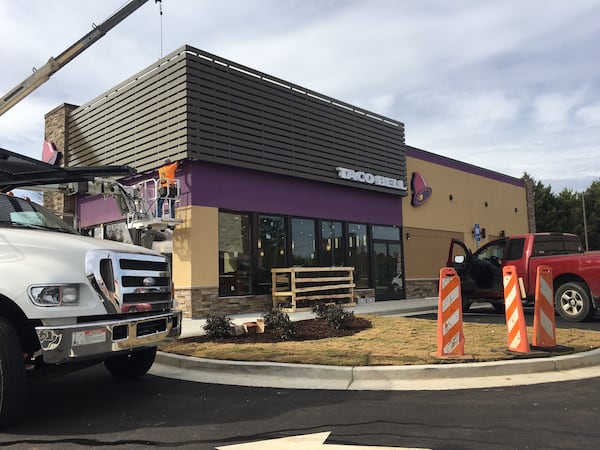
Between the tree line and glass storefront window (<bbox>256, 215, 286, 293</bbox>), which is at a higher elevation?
the tree line

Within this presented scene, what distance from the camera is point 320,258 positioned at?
1664cm

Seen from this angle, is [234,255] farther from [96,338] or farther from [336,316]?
[96,338]

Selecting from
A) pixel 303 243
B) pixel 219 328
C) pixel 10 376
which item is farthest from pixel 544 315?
pixel 303 243

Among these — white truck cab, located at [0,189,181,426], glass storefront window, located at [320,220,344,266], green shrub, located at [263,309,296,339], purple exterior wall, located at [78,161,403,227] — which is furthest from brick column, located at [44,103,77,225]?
white truck cab, located at [0,189,181,426]

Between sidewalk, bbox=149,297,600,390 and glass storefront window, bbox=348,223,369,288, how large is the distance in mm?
11162

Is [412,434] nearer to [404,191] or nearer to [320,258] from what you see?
[320,258]

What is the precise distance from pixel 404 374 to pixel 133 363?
3.49 metres

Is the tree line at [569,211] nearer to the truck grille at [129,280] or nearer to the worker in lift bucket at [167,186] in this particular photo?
the worker in lift bucket at [167,186]

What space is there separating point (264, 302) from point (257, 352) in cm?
751

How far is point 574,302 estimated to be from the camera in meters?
10.9

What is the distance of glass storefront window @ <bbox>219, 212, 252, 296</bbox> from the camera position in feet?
46.3

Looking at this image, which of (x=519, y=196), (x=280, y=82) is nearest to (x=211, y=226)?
(x=280, y=82)

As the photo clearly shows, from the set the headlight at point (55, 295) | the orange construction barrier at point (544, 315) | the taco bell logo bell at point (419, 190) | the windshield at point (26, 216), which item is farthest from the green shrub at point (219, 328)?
the taco bell logo bell at point (419, 190)

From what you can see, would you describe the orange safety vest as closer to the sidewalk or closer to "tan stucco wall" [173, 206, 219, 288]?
"tan stucco wall" [173, 206, 219, 288]
